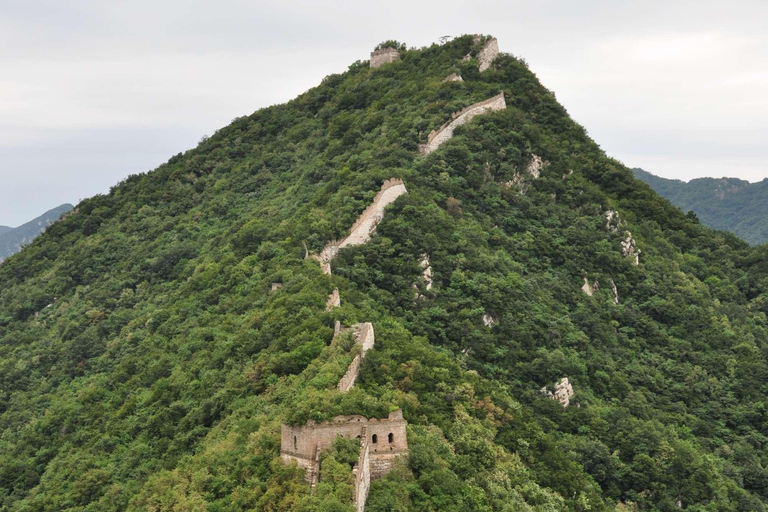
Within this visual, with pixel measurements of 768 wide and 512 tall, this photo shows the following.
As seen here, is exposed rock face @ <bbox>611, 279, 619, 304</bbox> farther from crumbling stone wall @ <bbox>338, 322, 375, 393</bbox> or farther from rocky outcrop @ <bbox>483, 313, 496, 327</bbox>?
crumbling stone wall @ <bbox>338, 322, 375, 393</bbox>

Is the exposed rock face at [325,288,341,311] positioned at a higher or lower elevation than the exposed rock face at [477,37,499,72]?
lower

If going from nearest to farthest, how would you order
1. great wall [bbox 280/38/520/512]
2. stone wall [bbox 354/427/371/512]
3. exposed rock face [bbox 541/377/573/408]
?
stone wall [bbox 354/427/371/512], great wall [bbox 280/38/520/512], exposed rock face [bbox 541/377/573/408]

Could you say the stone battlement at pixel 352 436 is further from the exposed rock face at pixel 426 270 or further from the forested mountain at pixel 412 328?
the exposed rock face at pixel 426 270

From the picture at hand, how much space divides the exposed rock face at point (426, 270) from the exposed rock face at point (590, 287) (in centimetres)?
1539

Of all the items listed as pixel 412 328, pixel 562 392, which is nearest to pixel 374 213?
pixel 412 328

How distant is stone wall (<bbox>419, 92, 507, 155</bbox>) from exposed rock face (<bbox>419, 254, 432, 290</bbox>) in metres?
17.3

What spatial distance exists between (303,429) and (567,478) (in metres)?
16.8

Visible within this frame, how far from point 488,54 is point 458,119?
16.7 m

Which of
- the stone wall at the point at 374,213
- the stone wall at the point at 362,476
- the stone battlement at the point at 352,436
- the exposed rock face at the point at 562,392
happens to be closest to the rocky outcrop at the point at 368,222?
the stone wall at the point at 374,213

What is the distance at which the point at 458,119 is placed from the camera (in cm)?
7531

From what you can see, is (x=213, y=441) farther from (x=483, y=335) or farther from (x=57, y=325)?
(x=57, y=325)

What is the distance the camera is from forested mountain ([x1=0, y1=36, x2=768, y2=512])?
121 feet

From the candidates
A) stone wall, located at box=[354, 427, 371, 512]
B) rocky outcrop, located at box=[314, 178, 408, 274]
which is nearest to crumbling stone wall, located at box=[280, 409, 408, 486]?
stone wall, located at box=[354, 427, 371, 512]

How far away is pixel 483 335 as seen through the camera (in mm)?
53031
